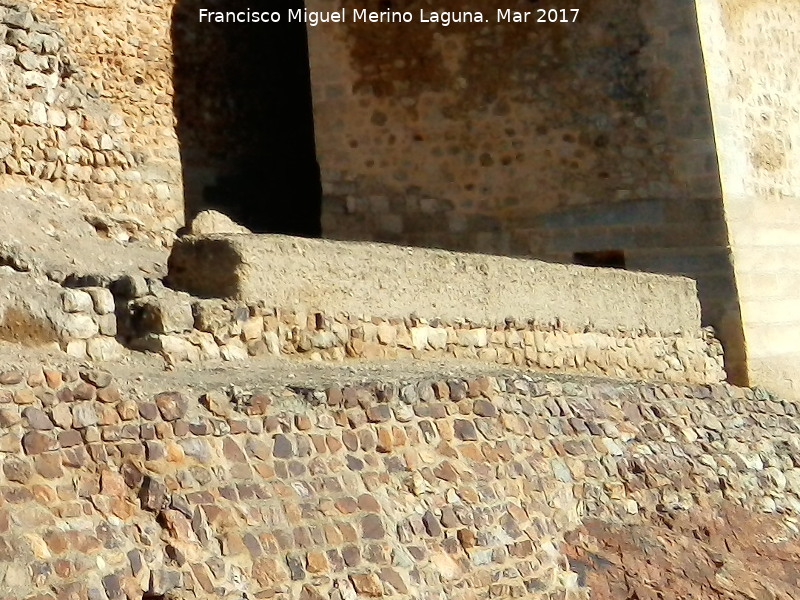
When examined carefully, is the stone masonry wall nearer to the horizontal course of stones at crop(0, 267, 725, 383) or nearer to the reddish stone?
the horizontal course of stones at crop(0, 267, 725, 383)

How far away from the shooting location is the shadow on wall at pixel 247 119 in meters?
10.1

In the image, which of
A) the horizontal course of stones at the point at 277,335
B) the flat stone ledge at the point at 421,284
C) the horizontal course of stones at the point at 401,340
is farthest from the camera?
the flat stone ledge at the point at 421,284

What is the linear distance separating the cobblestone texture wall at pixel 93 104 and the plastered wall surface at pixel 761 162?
169 inches

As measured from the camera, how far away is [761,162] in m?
10.3

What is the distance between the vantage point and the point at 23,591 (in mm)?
3611

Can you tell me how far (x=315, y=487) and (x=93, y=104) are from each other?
5399mm

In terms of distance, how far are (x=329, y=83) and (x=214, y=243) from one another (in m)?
4.48

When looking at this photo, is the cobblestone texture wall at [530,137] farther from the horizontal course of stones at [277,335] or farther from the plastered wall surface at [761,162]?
the horizontal course of stones at [277,335]

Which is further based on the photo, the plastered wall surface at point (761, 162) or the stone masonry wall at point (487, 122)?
the stone masonry wall at point (487, 122)

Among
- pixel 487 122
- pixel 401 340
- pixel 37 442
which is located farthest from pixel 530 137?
pixel 37 442

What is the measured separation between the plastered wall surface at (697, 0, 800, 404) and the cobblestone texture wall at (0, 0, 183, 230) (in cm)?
428

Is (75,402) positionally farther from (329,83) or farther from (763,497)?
(329,83)

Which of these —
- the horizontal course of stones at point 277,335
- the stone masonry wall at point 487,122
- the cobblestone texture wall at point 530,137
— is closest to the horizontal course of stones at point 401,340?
the horizontal course of stones at point 277,335

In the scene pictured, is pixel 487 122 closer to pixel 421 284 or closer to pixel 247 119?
pixel 247 119
